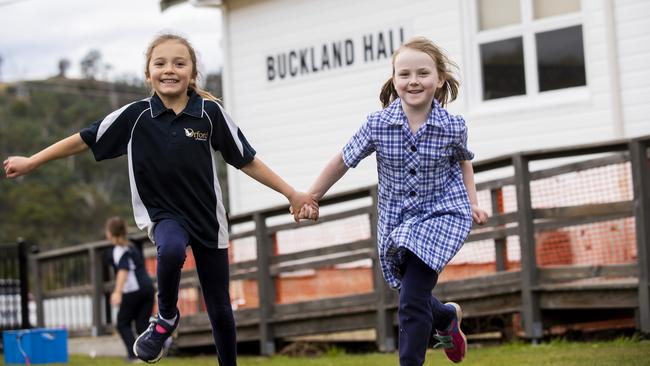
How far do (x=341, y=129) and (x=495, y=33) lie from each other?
2.64 metres

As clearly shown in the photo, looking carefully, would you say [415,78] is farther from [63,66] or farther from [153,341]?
[63,66]

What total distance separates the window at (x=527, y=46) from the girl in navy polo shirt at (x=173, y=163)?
6982mm

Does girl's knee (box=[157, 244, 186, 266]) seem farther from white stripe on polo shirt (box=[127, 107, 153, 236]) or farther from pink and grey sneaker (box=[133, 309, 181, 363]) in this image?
pink and grey sneaker (box=[133, 309, 181, 363])

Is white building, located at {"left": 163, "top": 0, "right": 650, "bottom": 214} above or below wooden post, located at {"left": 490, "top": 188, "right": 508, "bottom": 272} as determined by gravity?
above

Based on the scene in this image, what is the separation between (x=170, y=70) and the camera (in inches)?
269

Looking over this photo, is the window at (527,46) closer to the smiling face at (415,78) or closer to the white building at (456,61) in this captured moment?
the white building at (456,61)

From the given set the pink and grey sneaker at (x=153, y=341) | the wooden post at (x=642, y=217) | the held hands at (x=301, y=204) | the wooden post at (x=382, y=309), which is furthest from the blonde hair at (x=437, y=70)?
the wooden post at (x=382, y=309)

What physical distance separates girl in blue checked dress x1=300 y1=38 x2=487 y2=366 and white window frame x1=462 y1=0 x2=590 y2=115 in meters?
6.54

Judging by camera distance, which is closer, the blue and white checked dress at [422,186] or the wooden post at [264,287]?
the blue and white checked dress at [422,186]

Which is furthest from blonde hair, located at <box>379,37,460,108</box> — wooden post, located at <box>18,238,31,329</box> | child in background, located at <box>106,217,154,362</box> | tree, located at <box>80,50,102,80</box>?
tree, located at <box>80,50,102,80</box>

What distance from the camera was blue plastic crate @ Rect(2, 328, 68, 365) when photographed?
13438 millimetres

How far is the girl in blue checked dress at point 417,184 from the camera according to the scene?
6410 millimetres

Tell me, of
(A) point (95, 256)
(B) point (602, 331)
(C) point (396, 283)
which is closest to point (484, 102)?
(B) point (602, 331)

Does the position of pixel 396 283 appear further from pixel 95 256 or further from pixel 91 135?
pixel 95 256
